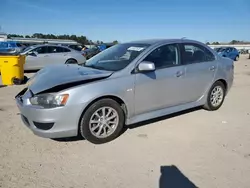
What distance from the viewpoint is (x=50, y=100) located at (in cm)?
334

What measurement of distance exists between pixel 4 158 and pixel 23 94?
107 cm

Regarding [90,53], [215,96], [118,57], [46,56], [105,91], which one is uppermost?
[90,53]

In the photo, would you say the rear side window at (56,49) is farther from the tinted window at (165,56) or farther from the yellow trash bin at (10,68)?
the tinted window at (165,56)

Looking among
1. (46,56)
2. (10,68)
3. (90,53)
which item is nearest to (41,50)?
(46,56)

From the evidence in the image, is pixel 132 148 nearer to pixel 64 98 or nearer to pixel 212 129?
pixel 64 98

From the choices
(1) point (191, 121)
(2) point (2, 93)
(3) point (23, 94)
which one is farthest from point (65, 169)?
(2) point (2, 93)

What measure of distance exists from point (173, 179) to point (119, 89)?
1538 millimetres

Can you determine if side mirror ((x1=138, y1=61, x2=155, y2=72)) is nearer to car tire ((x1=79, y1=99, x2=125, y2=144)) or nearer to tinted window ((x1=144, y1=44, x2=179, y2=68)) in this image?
tinted window ((x1=144, y1=44, x2=179, y2=68))

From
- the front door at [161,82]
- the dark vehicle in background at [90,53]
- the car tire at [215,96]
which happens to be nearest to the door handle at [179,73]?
the front door at [161,82]

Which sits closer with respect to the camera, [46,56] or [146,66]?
[146,66]

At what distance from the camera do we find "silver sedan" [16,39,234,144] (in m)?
3.38

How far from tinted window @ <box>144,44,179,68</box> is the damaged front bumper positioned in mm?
1584

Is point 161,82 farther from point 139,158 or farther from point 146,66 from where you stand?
point 139,158

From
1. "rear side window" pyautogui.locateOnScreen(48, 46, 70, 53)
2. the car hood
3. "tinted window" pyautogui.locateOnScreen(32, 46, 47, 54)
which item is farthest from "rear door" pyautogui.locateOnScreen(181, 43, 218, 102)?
"tinted window" pyautogui.locateOnScreen(32, 46, 47, 54)
